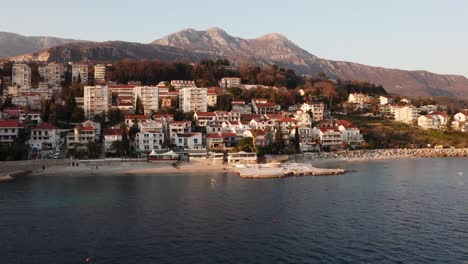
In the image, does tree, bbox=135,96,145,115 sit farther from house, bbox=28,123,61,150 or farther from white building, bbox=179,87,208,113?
house, bbox=28,123,61,150

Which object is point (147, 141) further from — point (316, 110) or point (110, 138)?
point (316, 110)

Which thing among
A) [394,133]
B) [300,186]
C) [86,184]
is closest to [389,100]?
[394,133]

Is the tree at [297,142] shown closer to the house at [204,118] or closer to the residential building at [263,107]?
the house at [204,118]

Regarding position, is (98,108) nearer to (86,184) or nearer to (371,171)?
(86,184)

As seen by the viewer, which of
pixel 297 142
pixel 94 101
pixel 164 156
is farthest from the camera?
pixel 94 101

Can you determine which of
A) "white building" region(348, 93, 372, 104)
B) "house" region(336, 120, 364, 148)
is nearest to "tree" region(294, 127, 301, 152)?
"house" region(336, 120, 364, 148)

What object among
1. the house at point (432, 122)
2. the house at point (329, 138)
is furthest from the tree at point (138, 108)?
the house at point (432, 122)

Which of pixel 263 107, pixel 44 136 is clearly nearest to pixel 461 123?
pixel 263 107

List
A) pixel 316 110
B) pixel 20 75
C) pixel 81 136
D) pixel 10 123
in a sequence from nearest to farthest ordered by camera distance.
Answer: pixel 10 123
pixel 81 136
pixel 316 110
pixel 20 75

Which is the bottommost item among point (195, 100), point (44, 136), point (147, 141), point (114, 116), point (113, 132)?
point (147, 141)
